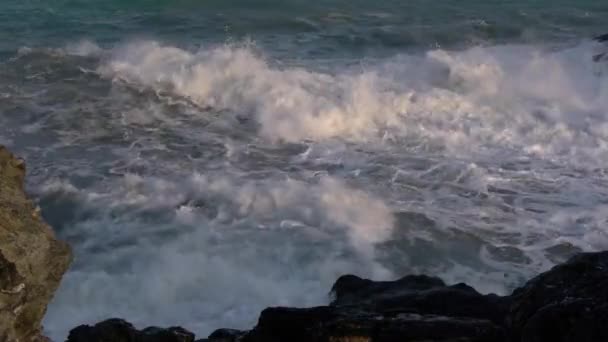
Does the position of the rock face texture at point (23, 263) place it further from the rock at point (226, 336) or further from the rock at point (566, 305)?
the rock at point (566, 305)

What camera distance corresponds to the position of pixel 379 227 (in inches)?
411

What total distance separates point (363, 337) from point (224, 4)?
69.5 ft

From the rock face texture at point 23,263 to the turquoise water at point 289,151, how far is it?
3.21m

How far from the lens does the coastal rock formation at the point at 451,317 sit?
16.8 ft

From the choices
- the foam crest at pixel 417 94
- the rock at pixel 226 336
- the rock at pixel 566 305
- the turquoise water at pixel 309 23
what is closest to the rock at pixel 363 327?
the rock at pixel 566 305

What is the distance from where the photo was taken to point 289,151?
1351cm

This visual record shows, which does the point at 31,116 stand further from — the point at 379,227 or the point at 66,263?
the point at 66,263

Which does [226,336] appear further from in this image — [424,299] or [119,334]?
[424,299]

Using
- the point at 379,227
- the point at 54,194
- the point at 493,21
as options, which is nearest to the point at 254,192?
the point at 379,227

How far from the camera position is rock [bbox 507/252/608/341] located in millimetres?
4996

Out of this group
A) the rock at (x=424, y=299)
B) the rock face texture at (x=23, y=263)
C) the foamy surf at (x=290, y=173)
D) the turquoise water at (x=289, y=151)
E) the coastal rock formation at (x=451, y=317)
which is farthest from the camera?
the turquoise water at (x=289, y=151)

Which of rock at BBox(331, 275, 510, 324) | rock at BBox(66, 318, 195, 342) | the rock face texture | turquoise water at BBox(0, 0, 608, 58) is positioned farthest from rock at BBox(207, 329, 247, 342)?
turquoise water at BBox(0, 0, 608, 58)

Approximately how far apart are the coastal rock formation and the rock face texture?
1.43 m

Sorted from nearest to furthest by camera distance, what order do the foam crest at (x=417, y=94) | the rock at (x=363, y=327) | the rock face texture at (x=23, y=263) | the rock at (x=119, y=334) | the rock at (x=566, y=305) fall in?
the rock face texture at (x=23, y=263), the rock at (x=566, y=305), the rock at (x=363, y=327), the rock at (x=119, y=334), the foam crest at (x=417, y=94)
